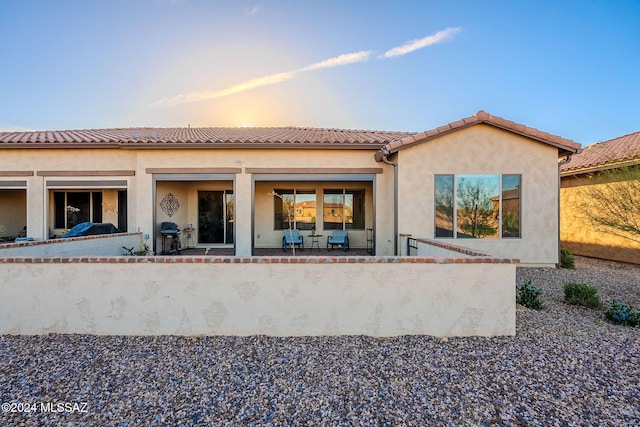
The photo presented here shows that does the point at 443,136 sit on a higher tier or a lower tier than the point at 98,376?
higher

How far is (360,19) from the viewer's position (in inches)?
439

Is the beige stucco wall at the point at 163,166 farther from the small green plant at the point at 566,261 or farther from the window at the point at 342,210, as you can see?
the small green plant at the point at 566,261

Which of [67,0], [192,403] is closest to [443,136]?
[192,403]

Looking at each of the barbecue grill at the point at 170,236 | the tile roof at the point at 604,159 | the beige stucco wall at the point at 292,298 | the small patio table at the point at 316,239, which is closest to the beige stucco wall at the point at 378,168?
the barbecue grill at the point at 170,236

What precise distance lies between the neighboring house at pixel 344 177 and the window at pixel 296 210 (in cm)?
228

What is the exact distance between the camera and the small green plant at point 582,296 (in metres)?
5.78

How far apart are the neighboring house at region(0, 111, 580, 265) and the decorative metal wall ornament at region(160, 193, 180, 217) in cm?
4

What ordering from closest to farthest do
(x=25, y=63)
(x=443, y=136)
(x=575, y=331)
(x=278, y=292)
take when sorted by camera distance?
1. (x=278, y=292)
2. (x=575, y=331)
3. (x=443, y=136)
4. (x=25, y=63)

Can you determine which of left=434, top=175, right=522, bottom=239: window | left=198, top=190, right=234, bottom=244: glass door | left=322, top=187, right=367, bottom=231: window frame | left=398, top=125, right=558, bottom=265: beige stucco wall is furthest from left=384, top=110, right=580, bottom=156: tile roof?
left=198, top=190, right=234, bottom=244: glass door

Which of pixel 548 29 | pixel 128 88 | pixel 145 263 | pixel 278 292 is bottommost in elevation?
pixel 278 292

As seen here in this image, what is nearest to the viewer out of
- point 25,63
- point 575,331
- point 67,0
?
point 575,331

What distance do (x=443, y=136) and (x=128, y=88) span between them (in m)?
13.2

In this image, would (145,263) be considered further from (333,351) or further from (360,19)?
(360,19)

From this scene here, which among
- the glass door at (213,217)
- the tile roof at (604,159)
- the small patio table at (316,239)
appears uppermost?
the tile roof at (604,159)
